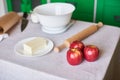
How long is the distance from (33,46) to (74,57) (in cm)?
20

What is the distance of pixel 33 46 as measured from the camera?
87cm

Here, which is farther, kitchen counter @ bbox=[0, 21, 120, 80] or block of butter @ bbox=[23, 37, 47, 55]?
block of butter @ bbox=[23, 37, 47, 55]

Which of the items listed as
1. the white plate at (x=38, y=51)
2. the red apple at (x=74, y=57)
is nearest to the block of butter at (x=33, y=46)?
the white plate at (x=38, y=51)

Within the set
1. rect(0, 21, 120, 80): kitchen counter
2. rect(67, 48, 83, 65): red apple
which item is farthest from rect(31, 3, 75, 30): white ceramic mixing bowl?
rect(67, 48, 83, 65): red apple

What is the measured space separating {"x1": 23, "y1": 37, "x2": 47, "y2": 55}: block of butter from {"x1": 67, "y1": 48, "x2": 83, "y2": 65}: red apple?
0.55 ft

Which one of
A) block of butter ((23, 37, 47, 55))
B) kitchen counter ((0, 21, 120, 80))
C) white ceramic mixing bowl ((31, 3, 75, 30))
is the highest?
white ceramic mixing bowl ((31, 3, 75, 30))

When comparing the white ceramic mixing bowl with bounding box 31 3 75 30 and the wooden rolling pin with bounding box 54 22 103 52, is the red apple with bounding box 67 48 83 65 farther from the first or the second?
the white ceramic mixing bowl with bounding box 31 3 75 30

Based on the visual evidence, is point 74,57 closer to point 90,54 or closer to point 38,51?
point 90,54

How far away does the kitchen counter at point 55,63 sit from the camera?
2.43 feet

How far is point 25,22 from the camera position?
1131 mm

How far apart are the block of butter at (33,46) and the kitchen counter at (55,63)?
37mm

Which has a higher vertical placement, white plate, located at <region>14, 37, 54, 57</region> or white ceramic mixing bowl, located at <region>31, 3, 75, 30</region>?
white ceramic mixing bowl, located at <region>31, 3, 75, 30</region>

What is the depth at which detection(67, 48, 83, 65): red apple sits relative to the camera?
77 cm

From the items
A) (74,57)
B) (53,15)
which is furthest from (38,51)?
(53,15)
